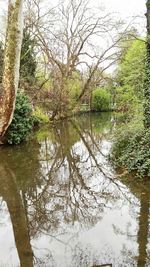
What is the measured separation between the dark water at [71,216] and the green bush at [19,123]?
12.0ft

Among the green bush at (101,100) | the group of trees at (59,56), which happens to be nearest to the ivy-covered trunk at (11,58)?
the group of trees at (59,56)

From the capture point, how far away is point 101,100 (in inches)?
1593

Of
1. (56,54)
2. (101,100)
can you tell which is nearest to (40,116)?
(56,54)

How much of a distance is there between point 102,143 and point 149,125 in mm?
5948

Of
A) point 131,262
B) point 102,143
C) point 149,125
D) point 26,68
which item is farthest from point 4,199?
point 26,68

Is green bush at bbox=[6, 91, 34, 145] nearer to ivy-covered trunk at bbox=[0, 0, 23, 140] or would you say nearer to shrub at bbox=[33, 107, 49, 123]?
ivy-covered trunk at bbox=[0, 0, 23, 140]

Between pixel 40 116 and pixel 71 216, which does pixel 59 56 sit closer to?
pixel 40 116

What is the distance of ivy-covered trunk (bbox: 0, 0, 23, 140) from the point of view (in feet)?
35.2

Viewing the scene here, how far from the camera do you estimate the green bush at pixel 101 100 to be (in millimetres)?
39844

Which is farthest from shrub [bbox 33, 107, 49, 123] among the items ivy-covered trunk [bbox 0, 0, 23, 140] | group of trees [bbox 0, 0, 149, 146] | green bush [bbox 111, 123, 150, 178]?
green bush [bbox 111, 123, 150, 178]

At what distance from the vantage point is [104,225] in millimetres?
5297

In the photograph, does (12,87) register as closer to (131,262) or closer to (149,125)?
(149,125)

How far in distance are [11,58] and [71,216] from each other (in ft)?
23.3

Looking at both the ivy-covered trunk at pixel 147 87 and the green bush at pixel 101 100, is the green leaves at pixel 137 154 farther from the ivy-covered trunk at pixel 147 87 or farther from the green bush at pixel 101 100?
the green bush at pixel 101 100
